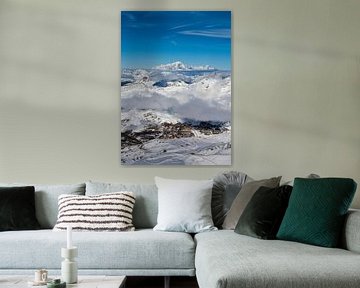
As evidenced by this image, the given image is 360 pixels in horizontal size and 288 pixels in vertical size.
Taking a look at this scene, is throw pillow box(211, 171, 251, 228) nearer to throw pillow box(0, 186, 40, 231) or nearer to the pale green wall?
the pale green wall

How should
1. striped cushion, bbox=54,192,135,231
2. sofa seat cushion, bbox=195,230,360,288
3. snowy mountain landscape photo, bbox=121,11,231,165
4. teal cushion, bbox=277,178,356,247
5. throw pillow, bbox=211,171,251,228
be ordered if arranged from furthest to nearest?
snowy mountain landscape photo, bbox=121,11,231,165 < throw pillow, bbox=211,171,251,228 < striped cushion, bbox=54,192,135,231 < teal cushion, bbox=277,178,356,247 < sofa seat cushion, bbox=195,230,360,288

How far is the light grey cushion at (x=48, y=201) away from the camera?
471 cm

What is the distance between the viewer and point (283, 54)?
5.15 metres

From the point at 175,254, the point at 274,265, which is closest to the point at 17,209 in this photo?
the point at 175,254

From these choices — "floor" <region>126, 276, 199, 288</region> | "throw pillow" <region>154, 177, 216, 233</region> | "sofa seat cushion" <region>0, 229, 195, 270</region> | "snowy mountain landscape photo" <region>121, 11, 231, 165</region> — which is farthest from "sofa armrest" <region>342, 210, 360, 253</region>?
"snowy mountain landscape photo" <region>121, 11, 231, 165</region>

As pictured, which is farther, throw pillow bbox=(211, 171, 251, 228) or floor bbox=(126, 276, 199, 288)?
throw pillow bbox=(211, 171, 251, 228)

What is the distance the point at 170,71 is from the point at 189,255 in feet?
5.85

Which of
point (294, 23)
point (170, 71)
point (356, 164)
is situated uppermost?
point (294, 23)

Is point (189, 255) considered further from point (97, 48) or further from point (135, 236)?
point (97, 48)

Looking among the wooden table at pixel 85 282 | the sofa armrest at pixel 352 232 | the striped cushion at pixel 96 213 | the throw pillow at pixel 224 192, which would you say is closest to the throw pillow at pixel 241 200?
the throw pillow at pixel 224 192

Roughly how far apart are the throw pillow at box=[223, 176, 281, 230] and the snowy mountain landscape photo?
0.59 meters

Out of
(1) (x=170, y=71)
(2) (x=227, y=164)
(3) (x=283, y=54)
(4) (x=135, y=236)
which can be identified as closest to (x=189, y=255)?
(4) (x=135, y=236)

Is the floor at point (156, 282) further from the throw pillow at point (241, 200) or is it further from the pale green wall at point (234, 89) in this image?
the pale green wall at point (234, 89)

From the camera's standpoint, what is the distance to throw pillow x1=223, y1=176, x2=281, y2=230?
4.44 m
